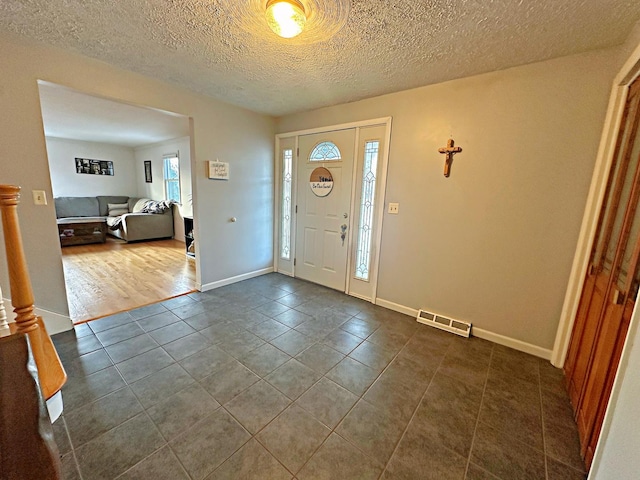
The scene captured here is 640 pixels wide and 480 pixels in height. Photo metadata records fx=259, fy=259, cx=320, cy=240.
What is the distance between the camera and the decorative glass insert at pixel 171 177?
615 centimetres

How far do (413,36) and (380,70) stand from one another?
51 cm

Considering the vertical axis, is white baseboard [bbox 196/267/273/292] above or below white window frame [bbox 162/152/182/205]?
below

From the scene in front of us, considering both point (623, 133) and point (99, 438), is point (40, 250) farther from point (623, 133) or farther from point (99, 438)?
point (623, 133)

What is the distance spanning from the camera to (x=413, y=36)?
1.75m

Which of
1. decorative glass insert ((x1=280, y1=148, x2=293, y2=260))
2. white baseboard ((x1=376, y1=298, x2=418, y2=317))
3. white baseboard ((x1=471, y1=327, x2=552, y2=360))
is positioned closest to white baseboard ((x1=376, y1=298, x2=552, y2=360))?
white baseboard ((x1=471, y1=327, x2=552, y2=360))

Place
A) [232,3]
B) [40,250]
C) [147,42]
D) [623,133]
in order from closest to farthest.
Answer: [232,3]
[623,133]
[147,42]
[40,250]

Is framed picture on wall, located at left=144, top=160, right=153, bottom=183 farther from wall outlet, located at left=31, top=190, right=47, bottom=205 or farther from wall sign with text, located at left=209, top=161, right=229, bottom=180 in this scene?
wall outlet, located at left=31, top=190, right=47, bottom=205

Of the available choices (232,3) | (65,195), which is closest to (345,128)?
(232,3)

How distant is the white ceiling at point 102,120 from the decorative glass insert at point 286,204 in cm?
139

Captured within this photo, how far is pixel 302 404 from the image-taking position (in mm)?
1626

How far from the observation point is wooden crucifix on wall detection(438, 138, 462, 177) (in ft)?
7.78

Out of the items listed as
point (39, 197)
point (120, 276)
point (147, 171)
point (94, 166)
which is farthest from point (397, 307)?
point (94, 166)

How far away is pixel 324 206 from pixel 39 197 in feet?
8.86

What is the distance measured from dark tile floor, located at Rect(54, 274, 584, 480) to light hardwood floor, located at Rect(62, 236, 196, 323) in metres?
0.44
